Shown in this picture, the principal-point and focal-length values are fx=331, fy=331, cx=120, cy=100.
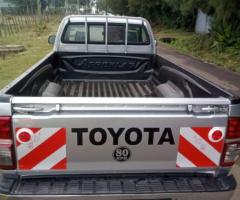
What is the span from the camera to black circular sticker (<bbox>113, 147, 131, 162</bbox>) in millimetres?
2561

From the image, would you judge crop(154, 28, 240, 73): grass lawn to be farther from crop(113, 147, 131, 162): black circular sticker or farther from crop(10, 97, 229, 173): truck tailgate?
crop(113, 147, 131, 162): black circular sticker

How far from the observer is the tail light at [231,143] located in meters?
2.60

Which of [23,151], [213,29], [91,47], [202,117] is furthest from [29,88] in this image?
[213,29]

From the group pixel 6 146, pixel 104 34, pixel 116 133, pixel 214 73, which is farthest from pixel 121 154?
pixel 214 73

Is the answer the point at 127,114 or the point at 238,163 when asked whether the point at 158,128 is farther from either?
the point at 238,163

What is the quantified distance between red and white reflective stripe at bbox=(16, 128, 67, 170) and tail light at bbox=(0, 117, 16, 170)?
51mm

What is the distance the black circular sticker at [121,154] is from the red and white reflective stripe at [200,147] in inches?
16.1

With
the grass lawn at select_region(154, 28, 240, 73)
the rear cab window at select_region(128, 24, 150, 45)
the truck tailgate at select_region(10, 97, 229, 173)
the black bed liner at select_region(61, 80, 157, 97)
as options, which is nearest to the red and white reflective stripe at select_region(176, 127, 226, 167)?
the truck tailgate at select_region(10, 97, 229, 173)

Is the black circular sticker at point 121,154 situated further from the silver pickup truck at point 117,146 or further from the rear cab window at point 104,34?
the rear cab window at point 104,34

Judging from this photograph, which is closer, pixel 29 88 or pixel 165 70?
pixel 29 88

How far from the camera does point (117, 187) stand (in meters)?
2.54

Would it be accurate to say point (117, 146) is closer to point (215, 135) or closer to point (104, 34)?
point (215, 135)

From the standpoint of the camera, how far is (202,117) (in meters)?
2.54

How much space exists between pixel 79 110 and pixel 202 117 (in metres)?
0.94
